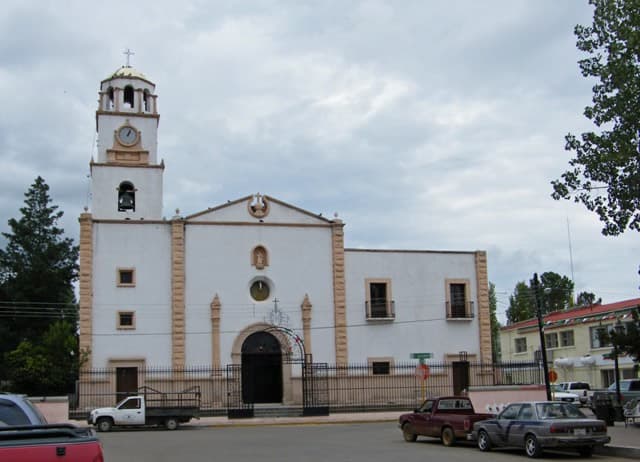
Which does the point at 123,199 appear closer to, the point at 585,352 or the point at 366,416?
the point at 366,416

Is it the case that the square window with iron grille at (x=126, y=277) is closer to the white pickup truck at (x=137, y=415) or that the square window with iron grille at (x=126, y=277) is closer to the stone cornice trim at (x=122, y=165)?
the stone cornice trim at (x=122, y=165)

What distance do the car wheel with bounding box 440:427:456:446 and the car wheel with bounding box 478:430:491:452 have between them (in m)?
1.35

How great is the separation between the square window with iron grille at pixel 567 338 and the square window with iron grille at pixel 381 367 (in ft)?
58.7

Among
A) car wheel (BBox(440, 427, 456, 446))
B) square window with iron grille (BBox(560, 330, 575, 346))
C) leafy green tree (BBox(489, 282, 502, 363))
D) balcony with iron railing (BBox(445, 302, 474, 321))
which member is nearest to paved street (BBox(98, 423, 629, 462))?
car wheel (BBox(440, 427, 456, 446))

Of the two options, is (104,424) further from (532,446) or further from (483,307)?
(483,307)

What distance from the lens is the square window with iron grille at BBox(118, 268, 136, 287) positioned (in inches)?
1483

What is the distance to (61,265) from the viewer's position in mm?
61562

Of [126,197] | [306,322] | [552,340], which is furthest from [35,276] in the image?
[552,340]

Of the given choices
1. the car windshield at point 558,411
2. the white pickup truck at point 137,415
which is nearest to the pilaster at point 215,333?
the white pickup truck at point 137,415

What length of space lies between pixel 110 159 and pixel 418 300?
1709 cm

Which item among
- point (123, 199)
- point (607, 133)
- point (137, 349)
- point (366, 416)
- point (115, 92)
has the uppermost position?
point (115, 92)

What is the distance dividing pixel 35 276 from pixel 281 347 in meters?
27.8

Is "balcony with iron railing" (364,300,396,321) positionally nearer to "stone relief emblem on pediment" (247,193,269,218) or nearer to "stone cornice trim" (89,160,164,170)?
"stone relief emblem on pediment" (247,193,269,218)

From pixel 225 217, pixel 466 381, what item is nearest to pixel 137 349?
pixel 225 217
